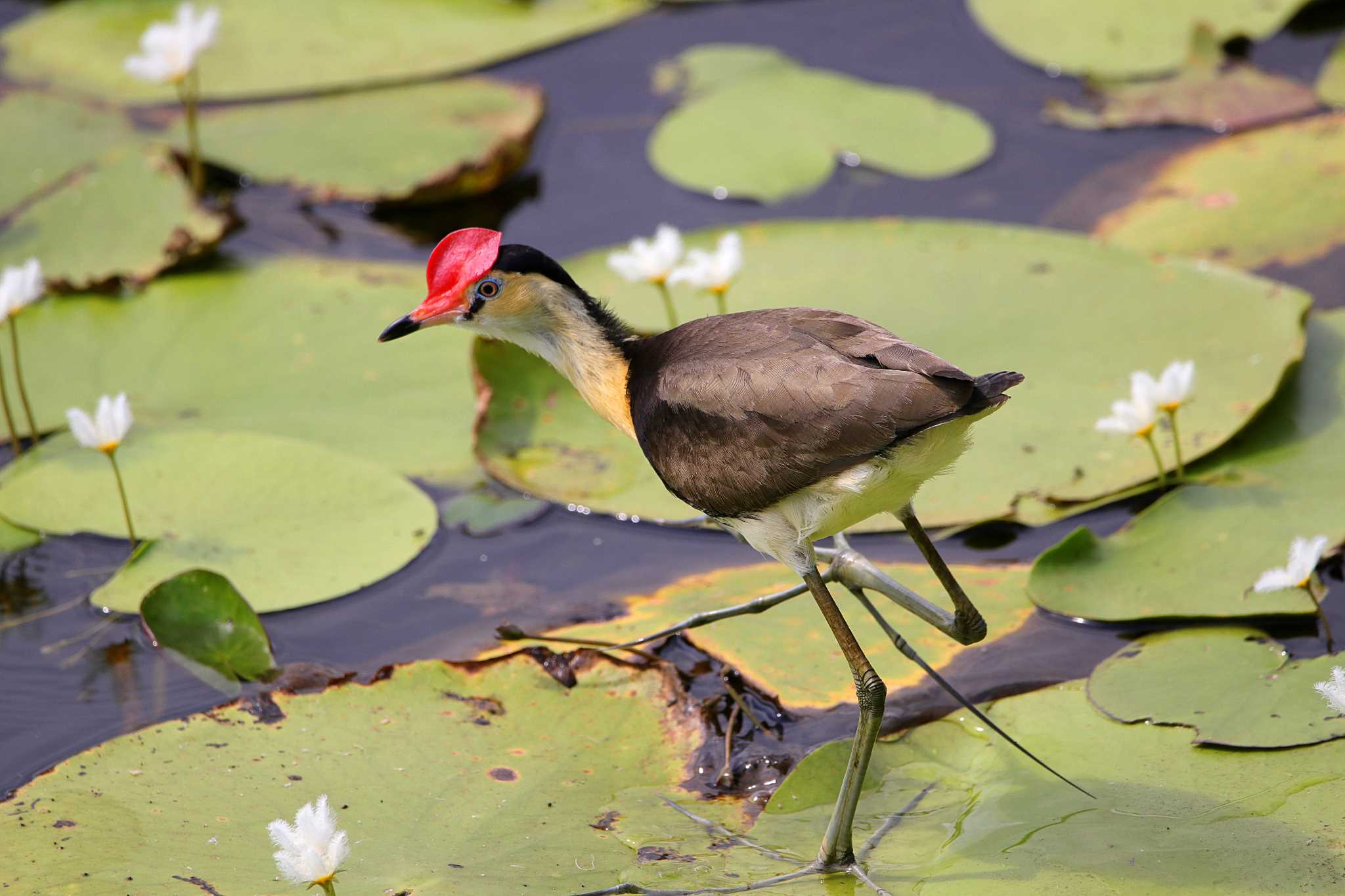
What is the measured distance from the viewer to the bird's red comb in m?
3.20

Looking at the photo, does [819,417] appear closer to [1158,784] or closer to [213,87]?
[1158,784]

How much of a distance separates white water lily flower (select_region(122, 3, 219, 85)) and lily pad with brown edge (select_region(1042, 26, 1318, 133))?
10.4ft

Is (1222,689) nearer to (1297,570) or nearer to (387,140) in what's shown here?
(1297,570)

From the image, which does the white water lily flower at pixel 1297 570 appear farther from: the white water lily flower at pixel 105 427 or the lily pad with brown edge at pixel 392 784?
the white water lily flower at pixel 105 427

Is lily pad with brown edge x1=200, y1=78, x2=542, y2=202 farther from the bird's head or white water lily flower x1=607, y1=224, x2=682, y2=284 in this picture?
the bird's head

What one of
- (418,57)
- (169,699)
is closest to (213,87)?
(418,57)

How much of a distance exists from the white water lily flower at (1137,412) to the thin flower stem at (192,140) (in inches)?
128

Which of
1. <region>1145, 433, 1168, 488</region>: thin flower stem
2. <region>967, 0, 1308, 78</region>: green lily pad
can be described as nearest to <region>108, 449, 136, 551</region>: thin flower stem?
<region>1145, 433, 1168, 488</region>: thin flower stem

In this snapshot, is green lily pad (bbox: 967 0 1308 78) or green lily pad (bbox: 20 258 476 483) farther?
green lily pad (bbox: 967 0 1308 78)

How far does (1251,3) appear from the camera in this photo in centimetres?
575

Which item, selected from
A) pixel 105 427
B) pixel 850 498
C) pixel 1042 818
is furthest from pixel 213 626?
pixel 1042 818

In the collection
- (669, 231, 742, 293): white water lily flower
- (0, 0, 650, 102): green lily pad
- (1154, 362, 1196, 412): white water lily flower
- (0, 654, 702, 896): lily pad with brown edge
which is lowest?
(0, 654, 702, 896): lily pad with brown edge

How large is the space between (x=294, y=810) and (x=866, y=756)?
1.16 meters

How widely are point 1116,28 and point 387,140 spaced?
9.72 feet
